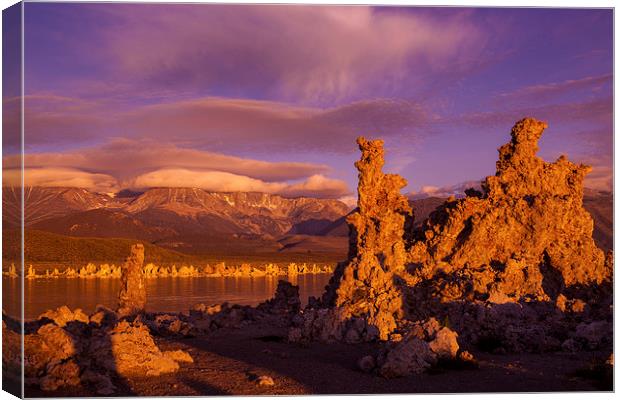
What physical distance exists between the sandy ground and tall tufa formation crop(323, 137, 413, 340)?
260cm

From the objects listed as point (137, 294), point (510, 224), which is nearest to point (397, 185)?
point (510, 224)

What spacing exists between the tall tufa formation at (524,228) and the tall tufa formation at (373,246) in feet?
2.32

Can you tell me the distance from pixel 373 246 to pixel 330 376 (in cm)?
703

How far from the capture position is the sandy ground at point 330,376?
36.5 feet

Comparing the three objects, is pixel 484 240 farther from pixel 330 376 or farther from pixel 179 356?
pixel 179 356

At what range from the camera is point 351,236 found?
764 inches

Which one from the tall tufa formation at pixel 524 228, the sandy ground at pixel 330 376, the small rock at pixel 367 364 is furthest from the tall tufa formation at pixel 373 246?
the small rock at pixel 367 364

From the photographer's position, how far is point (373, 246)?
61.1 feet

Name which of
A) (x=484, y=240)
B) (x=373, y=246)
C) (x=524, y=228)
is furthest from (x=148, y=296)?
(x=524, y=228)

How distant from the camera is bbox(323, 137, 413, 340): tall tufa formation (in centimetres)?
1717

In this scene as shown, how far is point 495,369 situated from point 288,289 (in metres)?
9.15

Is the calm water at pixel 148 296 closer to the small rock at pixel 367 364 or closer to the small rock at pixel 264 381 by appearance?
the small rock at pixel 264 381

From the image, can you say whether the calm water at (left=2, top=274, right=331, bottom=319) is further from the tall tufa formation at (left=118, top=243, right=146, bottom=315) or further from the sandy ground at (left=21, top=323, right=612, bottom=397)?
the sandy ground at (left=21, top=323, right=612, bottom=397)

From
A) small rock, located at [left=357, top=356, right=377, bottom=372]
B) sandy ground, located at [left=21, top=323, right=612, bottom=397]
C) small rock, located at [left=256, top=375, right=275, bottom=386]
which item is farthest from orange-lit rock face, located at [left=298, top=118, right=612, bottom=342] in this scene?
small rock, located at [left=256, top=375, right=275, bottom=386]
